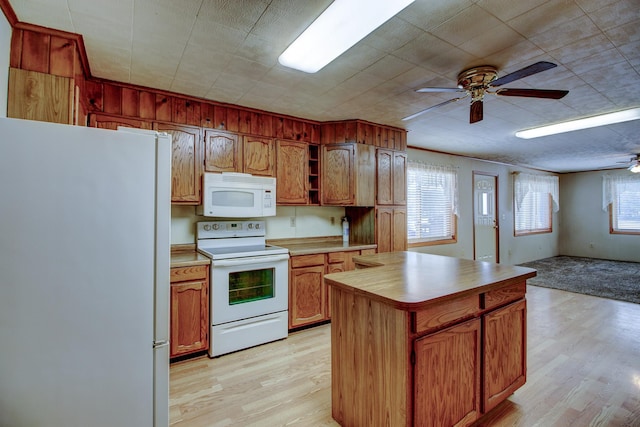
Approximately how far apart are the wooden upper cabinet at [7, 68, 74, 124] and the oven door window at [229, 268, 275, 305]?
5.54ft

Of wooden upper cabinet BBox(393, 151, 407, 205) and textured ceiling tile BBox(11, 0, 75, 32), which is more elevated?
textured ceiling tile BBox(11, 0, 75, 32)

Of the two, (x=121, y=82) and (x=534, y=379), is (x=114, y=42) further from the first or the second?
(x=534, y=379)

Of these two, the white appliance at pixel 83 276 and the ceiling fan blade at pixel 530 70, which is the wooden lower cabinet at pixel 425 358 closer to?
the white appliance at pixel 83 276

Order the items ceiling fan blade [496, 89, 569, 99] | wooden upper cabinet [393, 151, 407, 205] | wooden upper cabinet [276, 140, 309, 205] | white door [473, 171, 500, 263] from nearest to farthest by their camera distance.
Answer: ceiling fan blade [496, 89, 569, 99] → wooden upper cabinet [276, 140, 309, 205] → wooden upper cabinet [393, 151, 407, 205] → white door [473, 171, 500, 263]

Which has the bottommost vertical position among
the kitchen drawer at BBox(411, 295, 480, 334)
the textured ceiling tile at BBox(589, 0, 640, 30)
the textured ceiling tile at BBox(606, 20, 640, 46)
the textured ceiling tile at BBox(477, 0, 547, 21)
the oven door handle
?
the kitchen drawer at BBox(411, 295, 480, 334)

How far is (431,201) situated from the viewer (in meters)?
5.12

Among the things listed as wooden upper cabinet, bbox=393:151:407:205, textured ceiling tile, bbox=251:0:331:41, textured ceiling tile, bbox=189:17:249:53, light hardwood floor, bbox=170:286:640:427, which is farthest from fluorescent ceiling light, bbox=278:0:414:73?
light hardwood floor, bbox=170:286:640:427

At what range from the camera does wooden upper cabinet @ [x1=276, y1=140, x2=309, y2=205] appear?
11.0 ft

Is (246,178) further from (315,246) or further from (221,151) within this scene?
(315,246)

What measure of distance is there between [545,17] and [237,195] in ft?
8.69

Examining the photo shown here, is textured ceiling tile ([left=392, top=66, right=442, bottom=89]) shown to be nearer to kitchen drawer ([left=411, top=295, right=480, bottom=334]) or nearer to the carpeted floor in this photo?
kitchen drawer ([left=411, top=295, right=480, bottom=334])

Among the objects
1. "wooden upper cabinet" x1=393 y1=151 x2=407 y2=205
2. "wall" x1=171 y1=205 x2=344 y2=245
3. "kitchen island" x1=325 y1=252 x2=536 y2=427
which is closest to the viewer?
"kitchen island" x1=325 y1=252 x2=536 y2=427

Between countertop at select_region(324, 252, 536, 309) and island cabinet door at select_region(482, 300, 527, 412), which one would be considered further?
island cabinet door at select_region(482, 300, 527, 412)

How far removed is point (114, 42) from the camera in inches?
76.2
